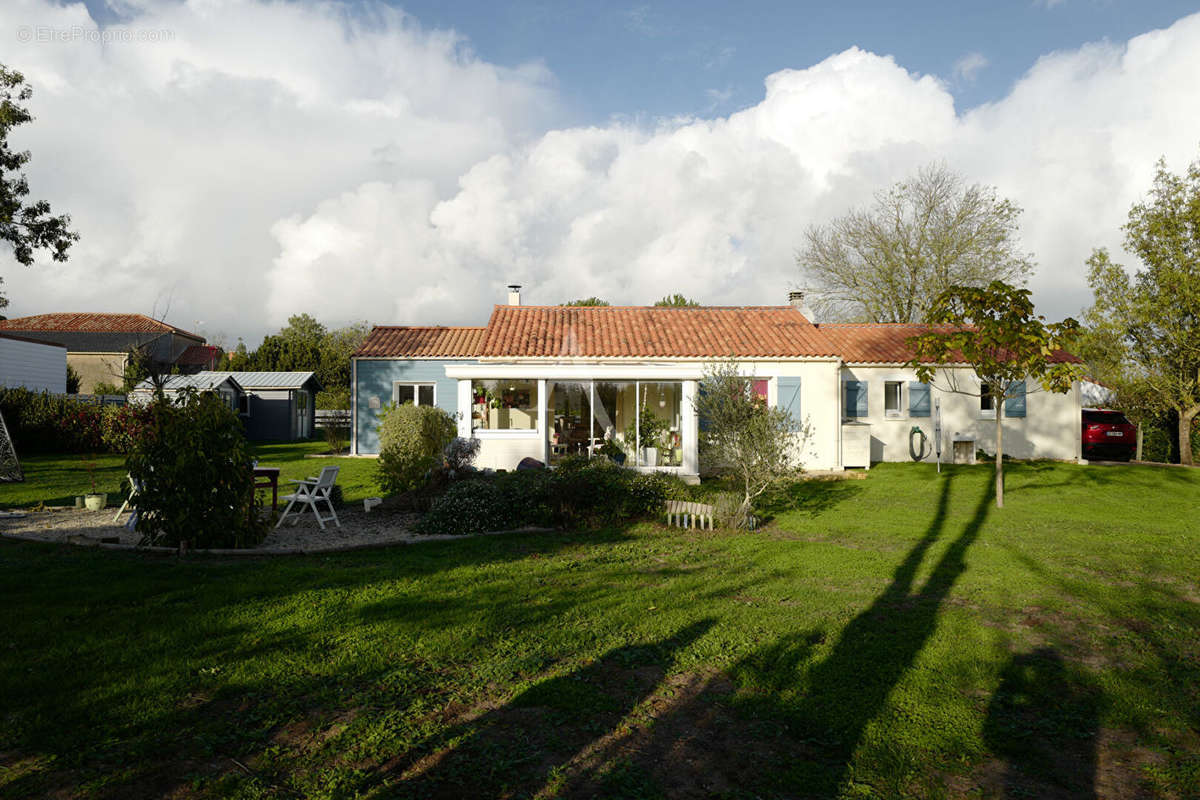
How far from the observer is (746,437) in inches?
412

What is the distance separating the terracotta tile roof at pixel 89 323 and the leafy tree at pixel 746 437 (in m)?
44.9

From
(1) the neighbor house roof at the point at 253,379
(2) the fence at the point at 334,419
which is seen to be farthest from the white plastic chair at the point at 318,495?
(1) the neighbor house roof at the point at 253,379

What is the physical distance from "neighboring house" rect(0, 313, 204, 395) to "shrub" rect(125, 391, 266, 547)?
3891 cm

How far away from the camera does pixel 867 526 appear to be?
10.6 meters

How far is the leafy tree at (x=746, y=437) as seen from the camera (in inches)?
408

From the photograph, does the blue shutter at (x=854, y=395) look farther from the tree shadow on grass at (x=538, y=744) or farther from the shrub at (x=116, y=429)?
the shrub at (x=116, y=429)

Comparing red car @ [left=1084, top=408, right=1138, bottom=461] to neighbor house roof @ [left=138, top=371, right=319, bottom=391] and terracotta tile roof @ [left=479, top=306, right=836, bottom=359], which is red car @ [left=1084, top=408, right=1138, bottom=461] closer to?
terracotta tile roof @ [left=479, top=306, right=836, bottom=359]

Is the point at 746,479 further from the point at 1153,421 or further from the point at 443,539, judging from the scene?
the point at 1153,421

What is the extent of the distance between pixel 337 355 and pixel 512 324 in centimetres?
3204

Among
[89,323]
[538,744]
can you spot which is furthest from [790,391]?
[89,323]

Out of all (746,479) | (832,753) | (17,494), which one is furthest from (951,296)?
(17,494)

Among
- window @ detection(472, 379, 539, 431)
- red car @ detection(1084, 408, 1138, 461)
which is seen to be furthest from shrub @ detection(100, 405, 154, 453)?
red car @ detection(1084, 408, 1138, 461)

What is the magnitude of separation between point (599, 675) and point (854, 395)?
17.6 meters

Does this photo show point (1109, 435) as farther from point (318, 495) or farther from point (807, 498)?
point (318, 495)
